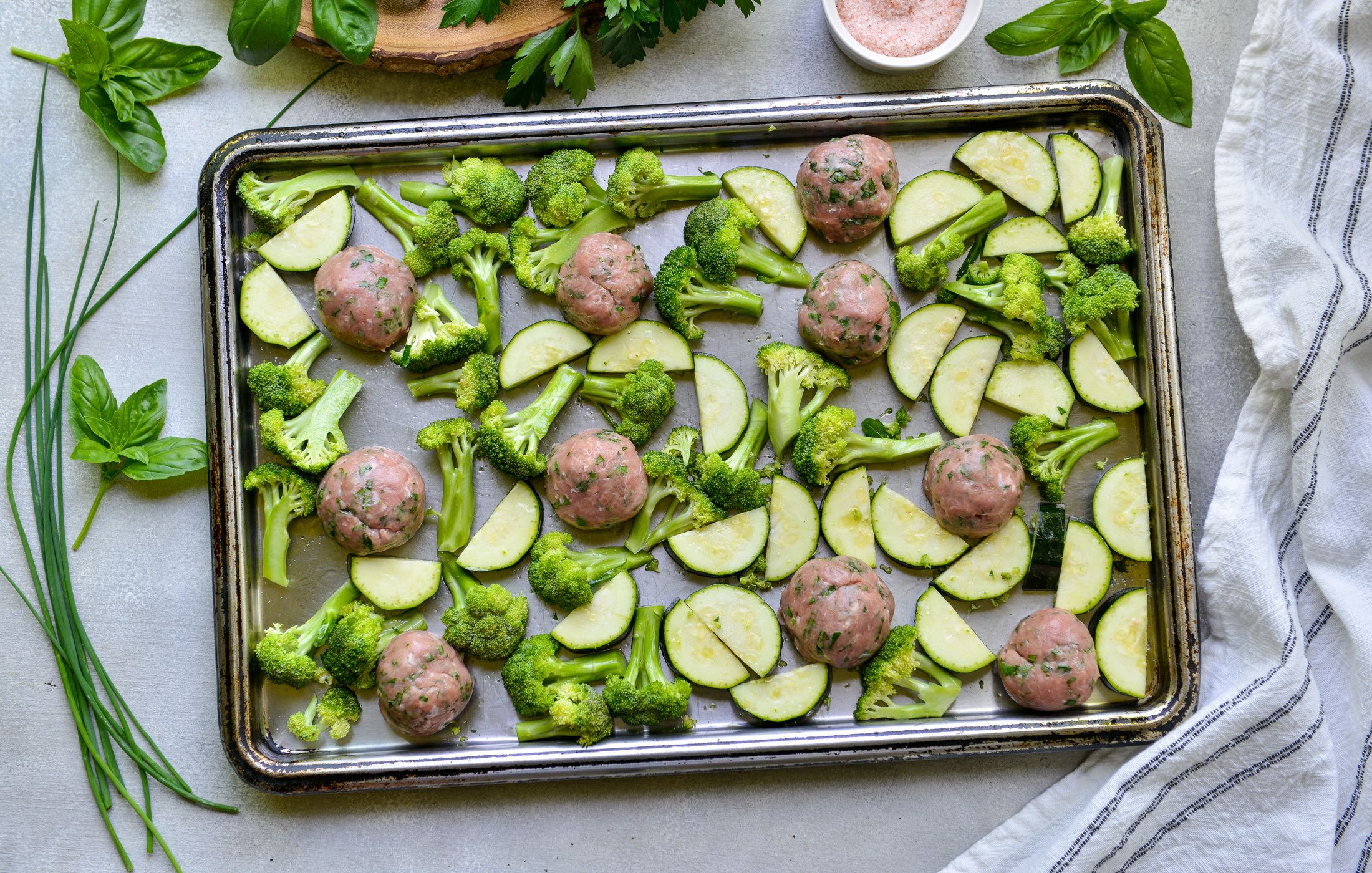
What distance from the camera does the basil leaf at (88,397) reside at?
295cm

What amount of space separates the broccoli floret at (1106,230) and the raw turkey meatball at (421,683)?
2.44 metres

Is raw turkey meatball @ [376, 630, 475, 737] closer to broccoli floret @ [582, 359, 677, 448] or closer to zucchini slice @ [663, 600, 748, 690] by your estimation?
zucchini slice @ [663, 600, 748, 690]

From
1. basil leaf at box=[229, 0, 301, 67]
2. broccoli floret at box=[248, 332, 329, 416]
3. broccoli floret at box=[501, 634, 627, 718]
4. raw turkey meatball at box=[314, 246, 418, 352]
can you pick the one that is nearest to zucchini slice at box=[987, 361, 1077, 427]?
broccoli floret at box=[501, 634, 627, 718]

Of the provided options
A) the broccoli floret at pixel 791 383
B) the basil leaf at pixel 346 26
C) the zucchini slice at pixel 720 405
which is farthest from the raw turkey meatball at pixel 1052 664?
the basil leaf at pixel 346 26

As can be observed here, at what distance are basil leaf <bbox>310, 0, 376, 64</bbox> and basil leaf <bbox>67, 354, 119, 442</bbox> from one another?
4.37ft

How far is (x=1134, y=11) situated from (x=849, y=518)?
185 centimetres

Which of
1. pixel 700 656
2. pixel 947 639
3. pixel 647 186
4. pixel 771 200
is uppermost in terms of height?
pixel 647 186

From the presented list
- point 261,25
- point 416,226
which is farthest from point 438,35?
point 416,226

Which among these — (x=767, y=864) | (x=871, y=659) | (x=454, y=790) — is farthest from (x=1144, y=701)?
(x=454, y=790)

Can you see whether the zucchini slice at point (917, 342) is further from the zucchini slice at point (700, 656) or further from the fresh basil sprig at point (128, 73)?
the fresh basil sprig at point (128, 73)

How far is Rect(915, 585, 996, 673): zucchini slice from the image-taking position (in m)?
2.90

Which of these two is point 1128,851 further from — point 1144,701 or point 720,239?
point 720,239

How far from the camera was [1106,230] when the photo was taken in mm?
2932

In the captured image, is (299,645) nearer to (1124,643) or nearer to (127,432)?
(127,432)
